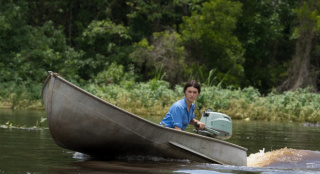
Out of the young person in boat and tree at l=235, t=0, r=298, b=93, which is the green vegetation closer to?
tree at l=235, t=0, r=298, b=93

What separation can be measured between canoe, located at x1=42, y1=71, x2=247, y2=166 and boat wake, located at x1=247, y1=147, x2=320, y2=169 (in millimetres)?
1144

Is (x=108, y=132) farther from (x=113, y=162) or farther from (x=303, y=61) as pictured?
(x=303, y=61)

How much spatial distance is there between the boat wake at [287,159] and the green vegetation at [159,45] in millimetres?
12360

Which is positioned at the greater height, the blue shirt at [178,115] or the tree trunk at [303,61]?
the tree trunk at [303,61]

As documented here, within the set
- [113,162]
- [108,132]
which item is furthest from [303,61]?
[108,132]

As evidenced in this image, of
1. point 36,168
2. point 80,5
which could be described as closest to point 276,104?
point 80,5

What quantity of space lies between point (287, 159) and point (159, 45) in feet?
62.2

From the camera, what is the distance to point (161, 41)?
28.3 m

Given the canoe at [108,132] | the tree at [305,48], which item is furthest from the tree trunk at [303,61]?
the canoe at [108,132]

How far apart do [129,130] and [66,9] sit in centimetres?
2439

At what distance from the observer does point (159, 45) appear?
2833 cm

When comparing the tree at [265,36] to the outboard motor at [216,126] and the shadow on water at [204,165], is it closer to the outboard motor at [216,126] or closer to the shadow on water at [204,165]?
the shadow on water at [204,165]

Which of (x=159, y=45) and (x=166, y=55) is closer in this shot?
(x=166, y=55)

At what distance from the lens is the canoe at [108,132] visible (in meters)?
7.71
